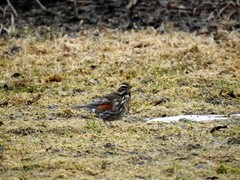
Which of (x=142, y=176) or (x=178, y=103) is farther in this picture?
(x=178, y=103)

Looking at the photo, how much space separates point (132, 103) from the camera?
11258mm

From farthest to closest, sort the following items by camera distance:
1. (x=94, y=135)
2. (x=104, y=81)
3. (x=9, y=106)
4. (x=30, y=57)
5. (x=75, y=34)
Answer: (x=75, y=34)
(x=30, y=57)
(x=104, y=81)
(x=9, y=106)
(x=94, y=135)

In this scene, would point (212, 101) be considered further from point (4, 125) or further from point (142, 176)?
point (142, 176)

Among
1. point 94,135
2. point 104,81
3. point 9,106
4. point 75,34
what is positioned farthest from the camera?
point 75,34

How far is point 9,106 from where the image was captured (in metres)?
11.1

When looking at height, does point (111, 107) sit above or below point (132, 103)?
above

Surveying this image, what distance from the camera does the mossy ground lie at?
789 centimetres

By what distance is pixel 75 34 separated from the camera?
16.6 metres

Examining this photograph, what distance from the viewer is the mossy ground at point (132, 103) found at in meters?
7.89

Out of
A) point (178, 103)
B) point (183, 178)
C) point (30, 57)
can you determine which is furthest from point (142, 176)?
point (30, 57)

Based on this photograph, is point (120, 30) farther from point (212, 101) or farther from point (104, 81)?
point (212, 101)

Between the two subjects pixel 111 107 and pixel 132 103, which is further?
pixel 132 103

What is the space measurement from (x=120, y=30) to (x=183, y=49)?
2643 mm

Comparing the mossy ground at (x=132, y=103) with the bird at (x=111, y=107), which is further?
the bird at (x=111, y=107)
